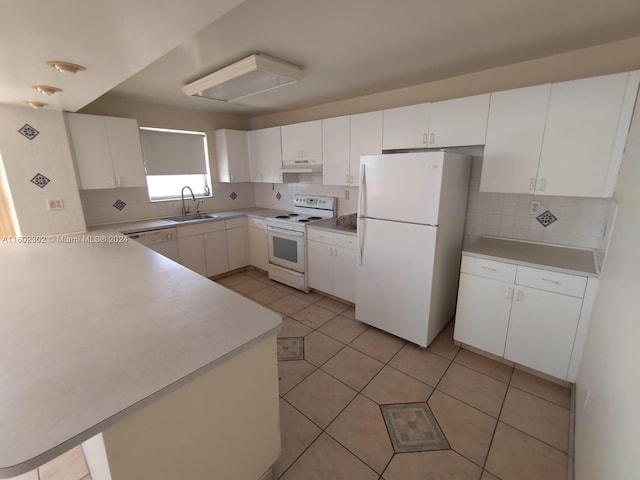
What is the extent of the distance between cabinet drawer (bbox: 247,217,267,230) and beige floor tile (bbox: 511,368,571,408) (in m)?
3.12

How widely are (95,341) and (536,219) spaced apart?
3.04m

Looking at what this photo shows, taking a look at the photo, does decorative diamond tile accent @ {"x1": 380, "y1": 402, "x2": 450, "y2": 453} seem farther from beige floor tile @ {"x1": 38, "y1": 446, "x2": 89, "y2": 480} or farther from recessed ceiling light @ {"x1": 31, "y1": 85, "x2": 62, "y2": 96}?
recessed ceiling light @ {"x1": 31, "y1": 85, "x2": 62, "y2": 96}

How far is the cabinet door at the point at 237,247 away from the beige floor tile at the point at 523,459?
3466 mm

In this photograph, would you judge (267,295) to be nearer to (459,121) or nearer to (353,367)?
(353,367)

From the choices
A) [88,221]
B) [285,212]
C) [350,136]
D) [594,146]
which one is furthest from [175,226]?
[594,146]

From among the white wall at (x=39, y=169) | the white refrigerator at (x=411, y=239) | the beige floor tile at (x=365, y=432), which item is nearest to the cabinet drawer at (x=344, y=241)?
the white refrigerator at (x=411, y=239)

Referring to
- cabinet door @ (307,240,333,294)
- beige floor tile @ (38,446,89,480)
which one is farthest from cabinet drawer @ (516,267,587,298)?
beige floor tile @ (38,446,89,480)

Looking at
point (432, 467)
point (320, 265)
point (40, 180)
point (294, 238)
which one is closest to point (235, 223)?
point (294, 238)

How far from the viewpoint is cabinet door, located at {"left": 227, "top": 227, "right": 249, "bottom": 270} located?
13.3ft

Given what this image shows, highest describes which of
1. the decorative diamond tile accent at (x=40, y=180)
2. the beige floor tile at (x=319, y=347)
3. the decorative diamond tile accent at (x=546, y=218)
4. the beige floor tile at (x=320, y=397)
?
the decorative diamond tile accent at (x=40, y=180)

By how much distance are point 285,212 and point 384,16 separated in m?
2.99

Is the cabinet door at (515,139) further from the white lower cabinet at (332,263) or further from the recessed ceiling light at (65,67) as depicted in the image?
the recessed ceiling light at (65,67)

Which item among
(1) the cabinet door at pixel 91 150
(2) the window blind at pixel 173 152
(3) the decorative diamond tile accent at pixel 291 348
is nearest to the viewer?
(3) the decorative diamond tile accent at pixel 291 348

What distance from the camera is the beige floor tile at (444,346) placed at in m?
2.46
